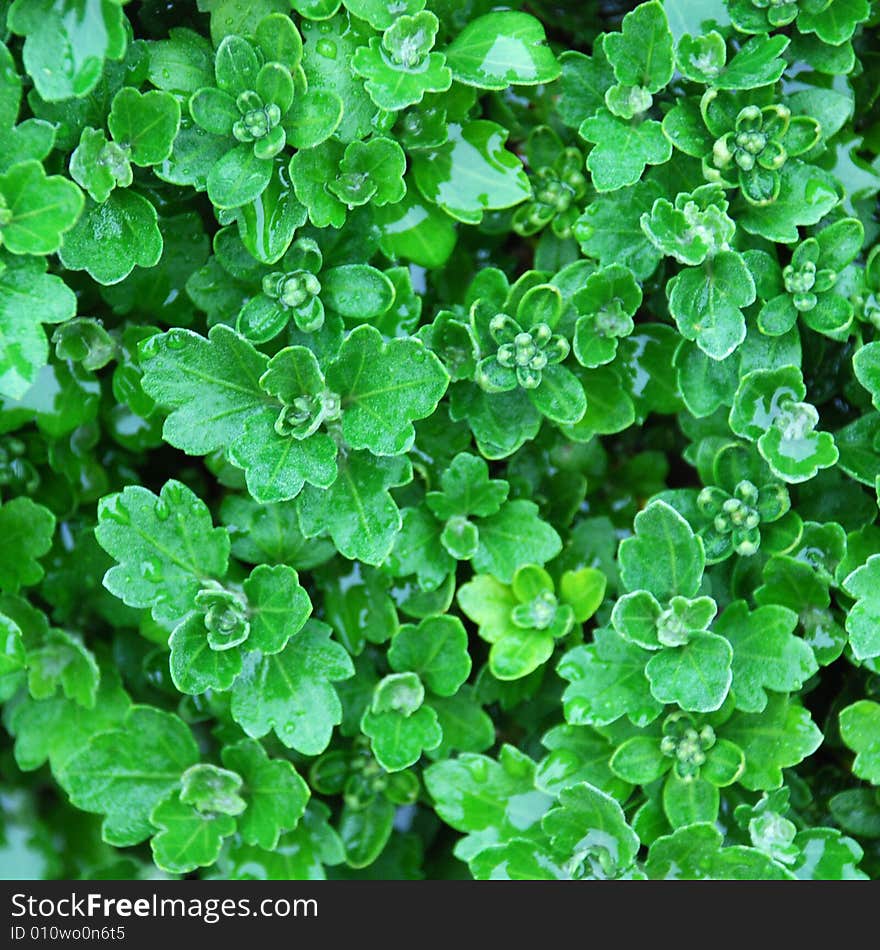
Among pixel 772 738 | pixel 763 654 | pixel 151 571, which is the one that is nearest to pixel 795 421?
pixel 763 654

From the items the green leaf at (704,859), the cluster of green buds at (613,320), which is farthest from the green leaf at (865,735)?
the cluster of green buds at (613,320)

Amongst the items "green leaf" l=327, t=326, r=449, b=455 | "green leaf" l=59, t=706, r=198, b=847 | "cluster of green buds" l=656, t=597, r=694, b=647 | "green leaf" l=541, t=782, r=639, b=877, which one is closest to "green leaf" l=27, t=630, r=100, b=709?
"green leaf" l=59, t=706, r=198, b=847

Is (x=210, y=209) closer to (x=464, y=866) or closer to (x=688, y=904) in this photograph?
(x=464, y=866)

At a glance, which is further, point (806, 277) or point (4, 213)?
point (806, 277)

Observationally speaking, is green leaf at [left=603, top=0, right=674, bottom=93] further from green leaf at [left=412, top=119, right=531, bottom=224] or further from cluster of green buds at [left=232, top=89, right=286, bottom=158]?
cluster of green buds at [left=232, top=89, right=286, bottom=158]

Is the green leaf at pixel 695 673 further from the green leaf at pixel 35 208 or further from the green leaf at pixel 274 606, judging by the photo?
the green leaf at pixel 35 208

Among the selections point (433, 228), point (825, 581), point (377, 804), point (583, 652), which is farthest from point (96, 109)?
point (825, 581)

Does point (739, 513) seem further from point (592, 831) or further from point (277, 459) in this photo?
point (277, 459)
